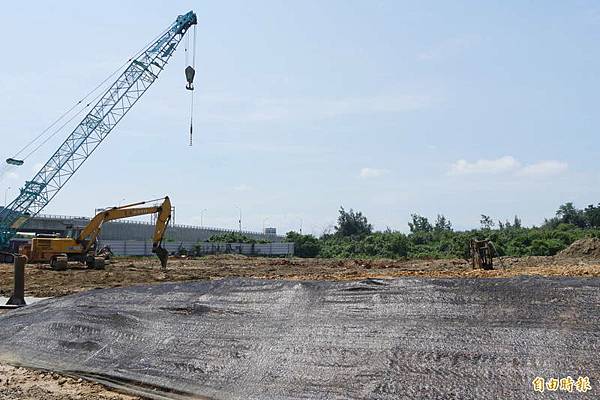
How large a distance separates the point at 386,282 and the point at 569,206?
232ft

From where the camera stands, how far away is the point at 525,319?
5.43 m

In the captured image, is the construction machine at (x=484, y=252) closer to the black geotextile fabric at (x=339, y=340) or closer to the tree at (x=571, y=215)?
the black geotextile fabric at (x=339, y=340)

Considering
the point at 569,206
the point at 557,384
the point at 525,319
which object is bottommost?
the point at 557,384

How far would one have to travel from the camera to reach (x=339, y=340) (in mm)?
5977

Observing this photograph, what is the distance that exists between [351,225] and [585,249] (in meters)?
56.7

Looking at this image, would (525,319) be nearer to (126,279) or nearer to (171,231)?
(126,279)

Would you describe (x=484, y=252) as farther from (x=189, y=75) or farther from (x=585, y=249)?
(x=189, y=75)

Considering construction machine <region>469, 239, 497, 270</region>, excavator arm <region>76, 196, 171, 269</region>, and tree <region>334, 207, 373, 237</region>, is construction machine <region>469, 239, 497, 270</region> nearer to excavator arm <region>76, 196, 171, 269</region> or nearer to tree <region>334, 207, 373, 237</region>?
excavator arm <region>76, 196, 171, 269</region>

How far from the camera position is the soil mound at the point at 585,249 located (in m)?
25.4

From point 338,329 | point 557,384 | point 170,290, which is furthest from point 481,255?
point 557,384

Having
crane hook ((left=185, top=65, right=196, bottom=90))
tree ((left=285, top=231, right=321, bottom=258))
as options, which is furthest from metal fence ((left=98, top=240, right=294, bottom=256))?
crane hook ((left=185, top=65, right=196, bottom=90))

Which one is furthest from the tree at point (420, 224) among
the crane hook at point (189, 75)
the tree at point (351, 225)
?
the crane hook at point (189, 75)

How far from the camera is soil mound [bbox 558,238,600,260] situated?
25.4 meters

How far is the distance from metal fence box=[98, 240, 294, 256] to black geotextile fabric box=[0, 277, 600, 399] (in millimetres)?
44704
